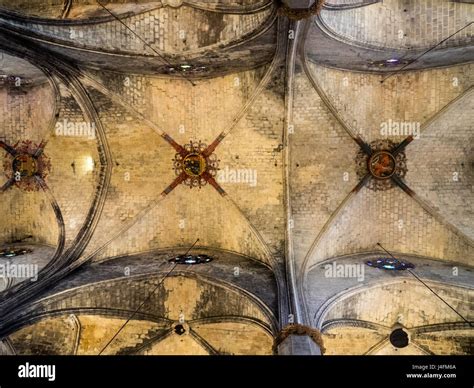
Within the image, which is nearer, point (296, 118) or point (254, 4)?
point (254, 4)

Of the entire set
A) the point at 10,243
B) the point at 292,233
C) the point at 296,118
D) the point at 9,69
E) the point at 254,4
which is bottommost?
the point at 292,233

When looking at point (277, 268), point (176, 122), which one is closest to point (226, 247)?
point (277, 268)

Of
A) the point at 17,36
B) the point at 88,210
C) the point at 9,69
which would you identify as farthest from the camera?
the point at 88,210
